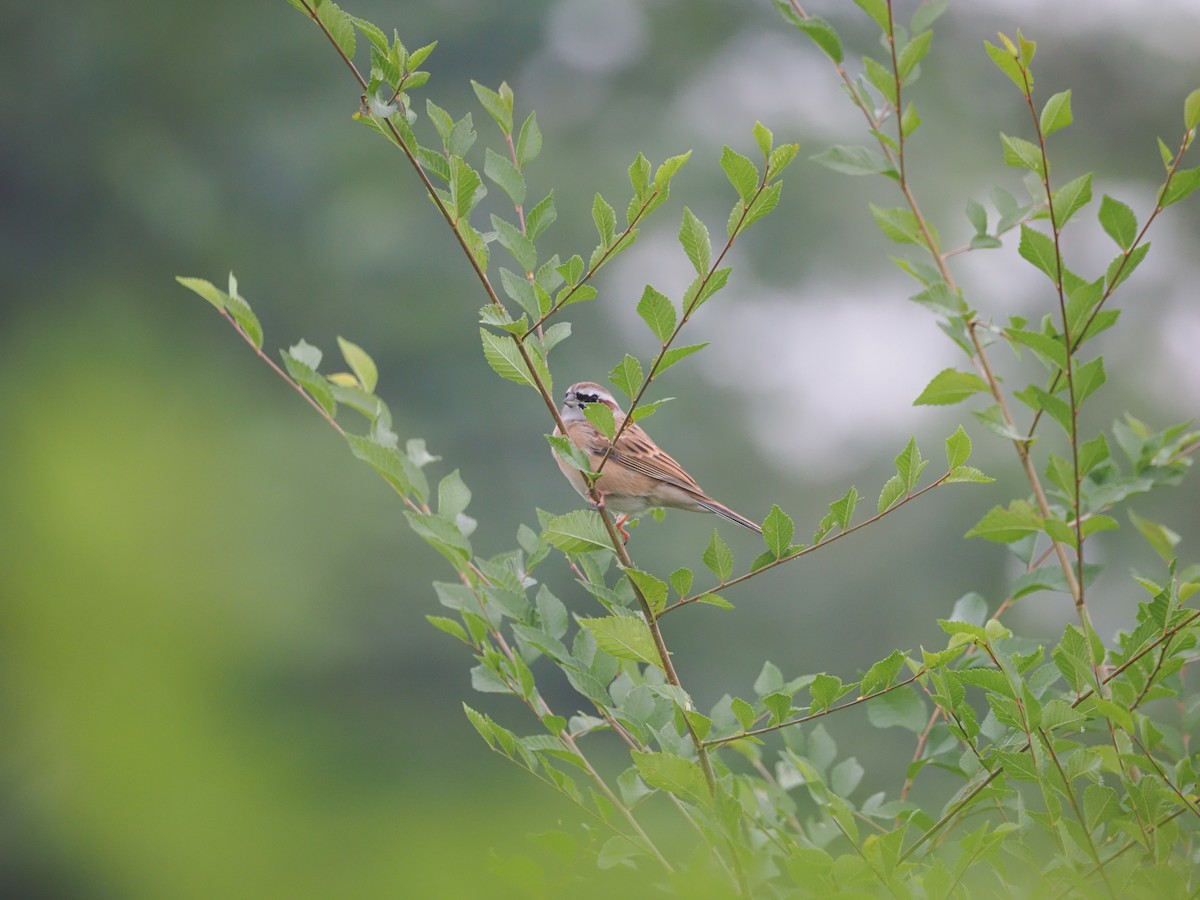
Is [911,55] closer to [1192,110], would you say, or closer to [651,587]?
[1192,110]

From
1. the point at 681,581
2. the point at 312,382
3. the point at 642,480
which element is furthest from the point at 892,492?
the point at 642,480

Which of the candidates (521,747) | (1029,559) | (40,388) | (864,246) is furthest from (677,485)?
(864,246)

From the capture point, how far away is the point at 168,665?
2.33 feet

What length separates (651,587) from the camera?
1.18 meters

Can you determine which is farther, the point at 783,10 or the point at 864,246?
the point at 864,246

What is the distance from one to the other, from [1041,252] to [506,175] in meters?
0.60

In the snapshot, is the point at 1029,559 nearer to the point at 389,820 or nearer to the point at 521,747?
the point at 521,747

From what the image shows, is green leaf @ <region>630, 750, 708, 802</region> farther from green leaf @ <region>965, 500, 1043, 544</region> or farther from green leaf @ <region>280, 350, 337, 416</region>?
green leaf @ <region>280, 350, 337, 416</region>

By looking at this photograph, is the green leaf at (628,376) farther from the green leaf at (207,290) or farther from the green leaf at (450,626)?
the green leaf at (207,290)

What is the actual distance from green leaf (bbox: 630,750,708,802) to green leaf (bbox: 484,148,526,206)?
2.09ft

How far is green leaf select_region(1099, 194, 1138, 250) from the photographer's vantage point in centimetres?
120

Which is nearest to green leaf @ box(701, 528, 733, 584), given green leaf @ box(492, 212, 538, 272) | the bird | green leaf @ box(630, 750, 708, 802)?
green leaf @ box(630, 750, 708, 802)

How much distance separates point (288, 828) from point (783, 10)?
0.98 m

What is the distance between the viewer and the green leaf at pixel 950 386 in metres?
1.20
